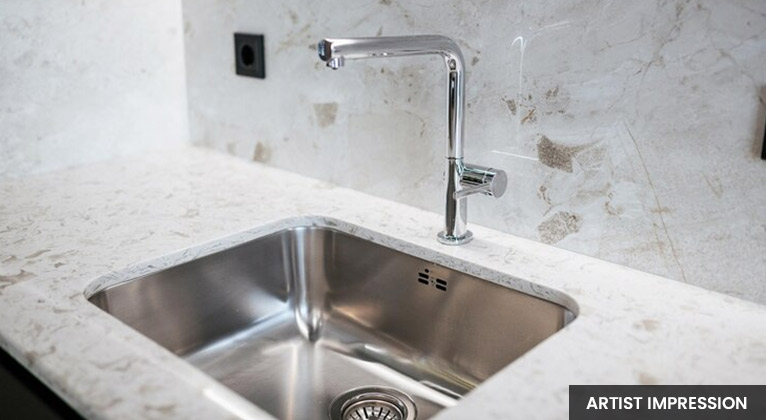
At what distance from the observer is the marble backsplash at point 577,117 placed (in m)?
0.90

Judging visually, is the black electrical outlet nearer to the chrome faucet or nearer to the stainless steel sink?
the stainless steel sink

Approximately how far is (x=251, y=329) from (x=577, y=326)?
1.86 feet

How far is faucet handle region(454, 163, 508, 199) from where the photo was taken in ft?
3.44

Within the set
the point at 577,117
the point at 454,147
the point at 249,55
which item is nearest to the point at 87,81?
the point at 249,55

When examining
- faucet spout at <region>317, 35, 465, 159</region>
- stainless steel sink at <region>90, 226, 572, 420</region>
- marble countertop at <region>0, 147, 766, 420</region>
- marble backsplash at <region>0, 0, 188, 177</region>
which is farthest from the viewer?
marble backsplash at <region>0, 0, 188, 177</region>

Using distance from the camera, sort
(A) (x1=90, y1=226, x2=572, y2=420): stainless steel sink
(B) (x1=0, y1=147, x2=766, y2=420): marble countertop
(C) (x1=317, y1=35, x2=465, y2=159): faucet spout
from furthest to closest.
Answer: (A) (x1=90, y1=226, x2=572, y2=420): stainless steel sink, (C) (x1=317, y1=35, x2=465, y2=159): faucet spout, (B) (x1=0, y1=147, x2=766, y2=420): marble countertop

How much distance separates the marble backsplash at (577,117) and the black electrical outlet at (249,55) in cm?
3

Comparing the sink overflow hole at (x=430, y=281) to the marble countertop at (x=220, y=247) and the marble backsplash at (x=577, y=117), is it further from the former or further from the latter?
the marble backsplash at (x=577, y=117)

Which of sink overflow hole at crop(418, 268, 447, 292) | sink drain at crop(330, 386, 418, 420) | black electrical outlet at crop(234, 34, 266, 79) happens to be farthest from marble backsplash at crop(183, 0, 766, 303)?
sink drain at crop(330, 386, 418, 420)

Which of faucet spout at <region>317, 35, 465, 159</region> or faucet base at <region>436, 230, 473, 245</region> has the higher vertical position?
faucet spout at <region>317, 35, 465, 159</region>

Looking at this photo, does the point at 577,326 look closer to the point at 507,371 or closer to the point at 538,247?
the point at 507,371

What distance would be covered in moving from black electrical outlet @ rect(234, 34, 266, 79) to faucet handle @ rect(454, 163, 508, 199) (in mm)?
595

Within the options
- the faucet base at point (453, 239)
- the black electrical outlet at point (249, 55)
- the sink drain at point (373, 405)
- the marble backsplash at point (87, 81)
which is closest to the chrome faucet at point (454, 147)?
the faucet base at point (453, 239)

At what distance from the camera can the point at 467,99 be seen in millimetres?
1146
